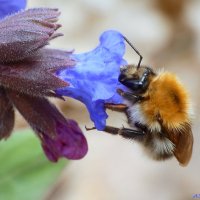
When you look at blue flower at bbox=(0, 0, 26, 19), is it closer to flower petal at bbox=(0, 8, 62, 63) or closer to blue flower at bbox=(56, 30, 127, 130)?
flower petal at bbox=(0, 8, 62, 63)

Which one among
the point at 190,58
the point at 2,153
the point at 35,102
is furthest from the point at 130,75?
the point at 190,58

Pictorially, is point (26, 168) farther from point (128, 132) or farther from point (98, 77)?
point (98, 77)

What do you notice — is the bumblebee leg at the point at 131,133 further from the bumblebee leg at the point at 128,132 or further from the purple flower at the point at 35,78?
the purple flower at the point at 35,78

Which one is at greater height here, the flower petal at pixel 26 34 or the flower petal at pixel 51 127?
the flower petal at pixel 26 34

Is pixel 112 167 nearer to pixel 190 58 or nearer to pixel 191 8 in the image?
pixel 190 58

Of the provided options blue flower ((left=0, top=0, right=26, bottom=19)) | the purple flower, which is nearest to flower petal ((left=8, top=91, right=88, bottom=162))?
the purple flower

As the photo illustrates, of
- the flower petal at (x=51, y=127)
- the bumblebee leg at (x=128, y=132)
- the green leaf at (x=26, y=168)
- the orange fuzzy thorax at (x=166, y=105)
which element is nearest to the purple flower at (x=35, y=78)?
the flower petal at (x=51, y=127)
